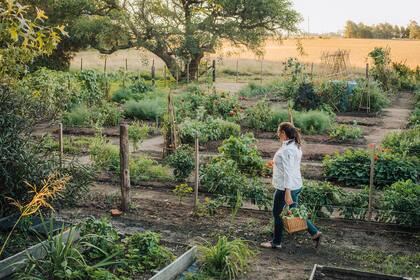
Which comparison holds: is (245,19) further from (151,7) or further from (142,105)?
(142,105)

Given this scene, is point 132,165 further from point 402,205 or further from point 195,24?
point 195,24

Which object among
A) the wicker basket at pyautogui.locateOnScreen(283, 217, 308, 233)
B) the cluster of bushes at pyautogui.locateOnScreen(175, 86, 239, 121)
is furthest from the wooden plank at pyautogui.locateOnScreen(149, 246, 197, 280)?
the cluster of bushes at pyautogui.locateOnScreen(175, 86, 239, 121)

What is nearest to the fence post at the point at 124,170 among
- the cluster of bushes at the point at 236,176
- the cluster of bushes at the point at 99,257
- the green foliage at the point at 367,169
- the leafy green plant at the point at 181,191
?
the leafy green plant at the point at 181,191

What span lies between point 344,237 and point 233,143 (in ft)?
11.2

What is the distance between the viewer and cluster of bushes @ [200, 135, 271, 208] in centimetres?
894

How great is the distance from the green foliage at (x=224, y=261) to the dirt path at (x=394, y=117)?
366 inches

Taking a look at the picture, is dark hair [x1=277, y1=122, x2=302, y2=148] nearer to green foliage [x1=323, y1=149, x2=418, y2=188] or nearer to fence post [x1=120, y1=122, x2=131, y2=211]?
fence post [x1=120, y1=122, x2=131, y2=211]

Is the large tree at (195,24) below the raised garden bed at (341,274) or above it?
above

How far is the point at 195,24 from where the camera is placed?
2977 cm

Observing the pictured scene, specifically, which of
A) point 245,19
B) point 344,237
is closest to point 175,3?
point 245,19

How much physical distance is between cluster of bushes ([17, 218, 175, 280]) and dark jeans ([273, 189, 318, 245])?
1516mm

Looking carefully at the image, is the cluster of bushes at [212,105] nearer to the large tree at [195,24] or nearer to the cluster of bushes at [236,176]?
the cluster of bushes at [236,176]

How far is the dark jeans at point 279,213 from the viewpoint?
739 centimetres

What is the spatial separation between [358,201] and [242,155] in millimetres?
2740
